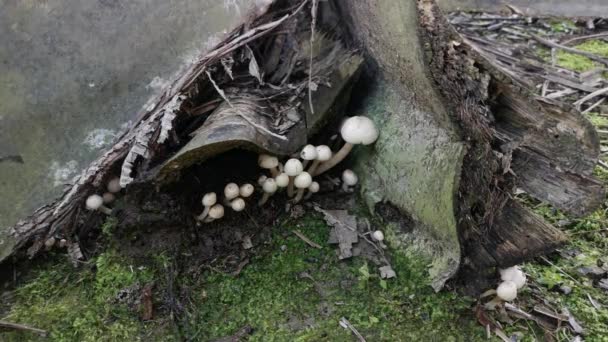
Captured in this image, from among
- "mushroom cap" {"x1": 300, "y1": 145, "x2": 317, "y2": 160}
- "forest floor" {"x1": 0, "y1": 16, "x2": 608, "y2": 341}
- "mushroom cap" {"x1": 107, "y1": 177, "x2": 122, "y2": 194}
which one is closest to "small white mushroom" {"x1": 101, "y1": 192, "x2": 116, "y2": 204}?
"mushroom cap" {"x1": 107, "y1": 177, "x2": 122, "y2": 194}

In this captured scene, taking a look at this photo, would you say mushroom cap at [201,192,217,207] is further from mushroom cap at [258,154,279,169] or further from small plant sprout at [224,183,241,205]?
mushroom cap at [258,154,279,169]

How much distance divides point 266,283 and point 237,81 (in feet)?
3.42

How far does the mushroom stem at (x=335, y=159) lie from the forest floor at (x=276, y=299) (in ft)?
0.97

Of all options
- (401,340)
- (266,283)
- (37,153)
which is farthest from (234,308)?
(37,153)

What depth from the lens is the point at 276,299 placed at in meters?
2.33

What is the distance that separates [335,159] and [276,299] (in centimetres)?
81

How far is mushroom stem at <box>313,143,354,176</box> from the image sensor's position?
258cm

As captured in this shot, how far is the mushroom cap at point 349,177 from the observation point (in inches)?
103

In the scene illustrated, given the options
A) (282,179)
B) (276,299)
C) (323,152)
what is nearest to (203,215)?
(282,179)

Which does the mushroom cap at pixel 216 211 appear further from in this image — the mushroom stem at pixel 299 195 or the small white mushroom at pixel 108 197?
the small white mushroom at pixel 108 197

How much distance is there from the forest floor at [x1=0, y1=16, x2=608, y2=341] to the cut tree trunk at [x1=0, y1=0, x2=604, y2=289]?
6.7 inches

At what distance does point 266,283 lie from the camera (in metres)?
2.40

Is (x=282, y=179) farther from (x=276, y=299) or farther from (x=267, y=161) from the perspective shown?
(x=276, y=299)

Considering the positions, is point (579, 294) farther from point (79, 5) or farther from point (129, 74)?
point (79, 5)
